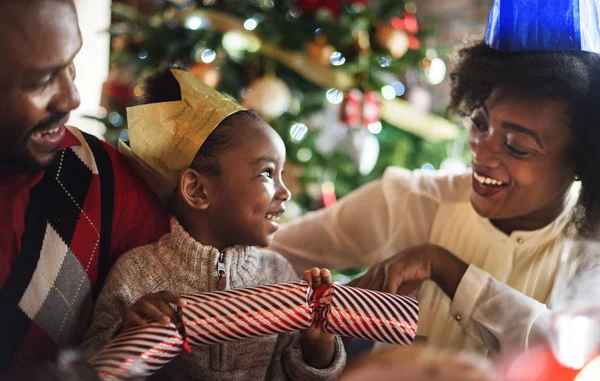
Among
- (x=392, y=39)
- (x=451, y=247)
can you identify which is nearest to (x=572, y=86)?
(x=451, y=247)

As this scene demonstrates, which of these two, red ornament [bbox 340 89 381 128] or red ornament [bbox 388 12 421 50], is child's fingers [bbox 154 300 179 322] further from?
red ornament [bbox 388 12 421 50]

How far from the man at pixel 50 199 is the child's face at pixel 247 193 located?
15 cm

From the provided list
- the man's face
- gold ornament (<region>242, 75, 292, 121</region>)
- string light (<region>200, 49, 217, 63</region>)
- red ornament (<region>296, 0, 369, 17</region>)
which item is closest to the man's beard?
the man's face

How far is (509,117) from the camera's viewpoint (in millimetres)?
1355

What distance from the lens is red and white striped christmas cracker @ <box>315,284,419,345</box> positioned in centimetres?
110

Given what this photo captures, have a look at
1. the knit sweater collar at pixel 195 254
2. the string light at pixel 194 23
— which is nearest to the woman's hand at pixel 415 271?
the knit sweater collar at pixel 195 254

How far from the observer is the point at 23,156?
100cm

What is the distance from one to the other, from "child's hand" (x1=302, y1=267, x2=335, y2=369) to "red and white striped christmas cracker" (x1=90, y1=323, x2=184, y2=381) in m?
0.25

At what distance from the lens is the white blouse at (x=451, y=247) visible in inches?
53.7

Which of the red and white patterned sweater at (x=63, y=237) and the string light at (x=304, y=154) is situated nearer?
the red and white patterned sweater at (x=63, y=237)

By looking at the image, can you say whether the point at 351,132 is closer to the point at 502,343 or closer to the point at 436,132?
the point at 436,132

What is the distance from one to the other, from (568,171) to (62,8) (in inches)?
42.9

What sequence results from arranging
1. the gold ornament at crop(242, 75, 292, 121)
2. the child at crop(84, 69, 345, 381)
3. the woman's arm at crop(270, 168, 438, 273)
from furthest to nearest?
the gold ornament at crop(242, 75, 292, 121)
the woman's arm at crop(270, 168, 438, 273)
the child at crop(84, 69, 345, 381)

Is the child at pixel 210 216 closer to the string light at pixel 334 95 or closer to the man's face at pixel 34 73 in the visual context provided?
the man's face at pixel 34 73
